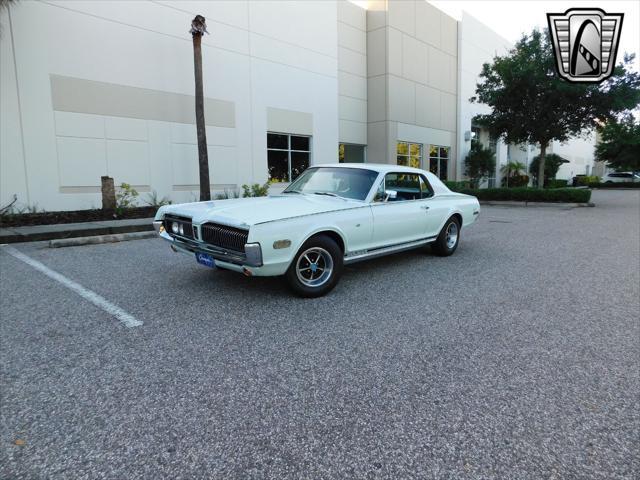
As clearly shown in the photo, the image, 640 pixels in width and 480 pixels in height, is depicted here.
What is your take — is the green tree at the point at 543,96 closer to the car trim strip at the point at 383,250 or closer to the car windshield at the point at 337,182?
the car trim strip at the point at 383,250

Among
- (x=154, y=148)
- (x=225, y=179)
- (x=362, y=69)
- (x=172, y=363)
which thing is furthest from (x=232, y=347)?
(x=362, y=69)

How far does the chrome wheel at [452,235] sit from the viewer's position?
7.04 metres

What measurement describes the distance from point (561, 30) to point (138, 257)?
9.14m

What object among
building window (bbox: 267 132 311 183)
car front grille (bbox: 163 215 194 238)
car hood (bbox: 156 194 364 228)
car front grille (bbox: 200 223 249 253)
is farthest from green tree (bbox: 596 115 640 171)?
car front grille (bbox: 200 223 249 253)

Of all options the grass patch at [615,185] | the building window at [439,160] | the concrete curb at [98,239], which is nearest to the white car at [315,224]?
the concrete curb at [98,239]

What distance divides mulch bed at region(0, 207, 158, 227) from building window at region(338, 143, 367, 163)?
41.1ft

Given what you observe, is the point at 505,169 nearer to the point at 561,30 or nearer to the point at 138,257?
the point at 561,30

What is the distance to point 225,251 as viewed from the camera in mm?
4285

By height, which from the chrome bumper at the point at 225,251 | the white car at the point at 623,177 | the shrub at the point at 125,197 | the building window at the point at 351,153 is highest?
the building window at the point at 351,153

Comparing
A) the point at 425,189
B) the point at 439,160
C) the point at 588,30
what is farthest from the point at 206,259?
the point at 439,160

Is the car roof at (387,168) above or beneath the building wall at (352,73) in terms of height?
beneath

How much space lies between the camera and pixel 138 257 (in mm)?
6961

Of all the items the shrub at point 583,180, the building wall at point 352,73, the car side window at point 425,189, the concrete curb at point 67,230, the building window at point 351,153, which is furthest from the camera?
the shrub at point 583,180

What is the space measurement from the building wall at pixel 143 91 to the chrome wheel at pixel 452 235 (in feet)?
32.0
